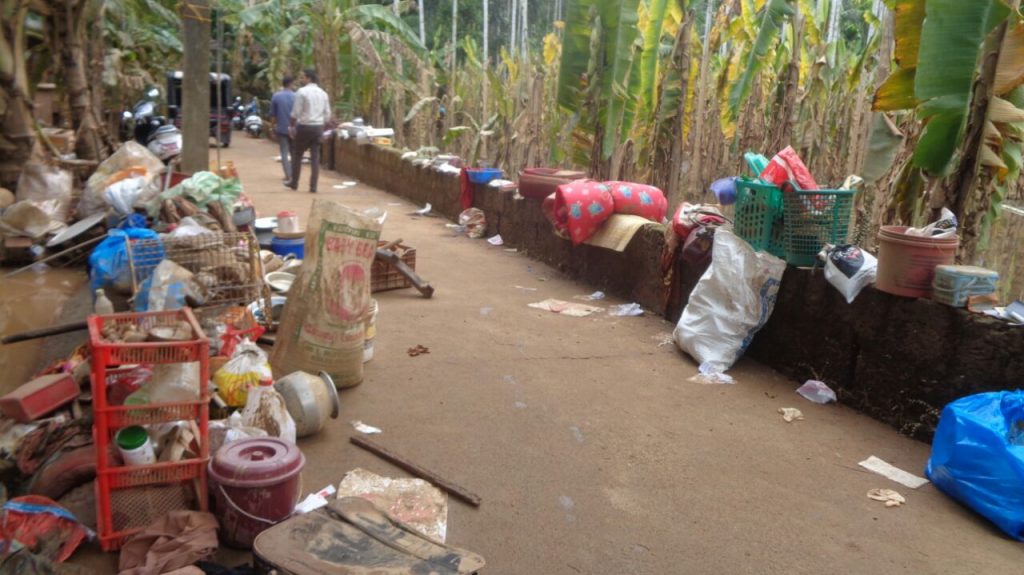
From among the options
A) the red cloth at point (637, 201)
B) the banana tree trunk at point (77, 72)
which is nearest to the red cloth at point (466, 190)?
the red cloth at point (637, 201)

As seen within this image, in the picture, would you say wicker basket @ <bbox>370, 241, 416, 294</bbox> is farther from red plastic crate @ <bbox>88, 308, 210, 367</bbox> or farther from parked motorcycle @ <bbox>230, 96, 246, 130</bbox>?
parked motorcycle @ <bbox>230, 96, 246, 130</bbox>

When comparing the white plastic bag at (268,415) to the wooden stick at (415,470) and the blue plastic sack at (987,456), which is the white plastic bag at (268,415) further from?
the blue plastic sack at (987,456)

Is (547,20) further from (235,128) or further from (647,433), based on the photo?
(647,433)

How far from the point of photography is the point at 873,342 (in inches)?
191

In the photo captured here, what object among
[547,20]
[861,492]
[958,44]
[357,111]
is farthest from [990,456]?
[547,20]

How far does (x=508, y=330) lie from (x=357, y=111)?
14.2m

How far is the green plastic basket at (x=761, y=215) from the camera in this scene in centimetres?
538

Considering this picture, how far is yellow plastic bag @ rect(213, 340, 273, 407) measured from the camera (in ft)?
13.7

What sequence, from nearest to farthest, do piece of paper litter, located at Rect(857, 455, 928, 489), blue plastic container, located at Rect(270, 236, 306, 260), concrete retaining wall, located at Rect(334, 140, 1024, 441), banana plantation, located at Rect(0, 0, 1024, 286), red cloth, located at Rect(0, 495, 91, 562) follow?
1. red cloth, located at Rect(0, 495, 91, 562)
2. piece of paper litter, located at Rect(857, 455, 928, 489)
3. concrete retaining wall, located at Rect(334, 140, 1024, 441)
4. banana plantation, located at Rect(0, 0, 1024, 286)
5. blue plastic container, located at Rect(270, 236, 306, 260)

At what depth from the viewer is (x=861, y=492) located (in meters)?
3.95

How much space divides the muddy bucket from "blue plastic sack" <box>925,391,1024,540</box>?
2.85ft

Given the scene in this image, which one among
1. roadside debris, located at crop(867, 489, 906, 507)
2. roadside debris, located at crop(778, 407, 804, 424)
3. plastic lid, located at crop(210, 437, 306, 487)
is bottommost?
roadside debris, located at crop(867, 489, 906, 507)

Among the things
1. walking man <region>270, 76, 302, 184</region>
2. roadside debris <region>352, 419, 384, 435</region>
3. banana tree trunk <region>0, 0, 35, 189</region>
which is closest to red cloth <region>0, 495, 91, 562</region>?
roadside debris <region>352, 419, 384, 435</region>

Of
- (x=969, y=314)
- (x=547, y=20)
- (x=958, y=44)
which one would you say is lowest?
(x=969, y=314)
